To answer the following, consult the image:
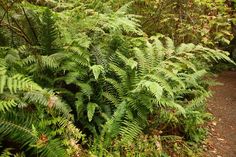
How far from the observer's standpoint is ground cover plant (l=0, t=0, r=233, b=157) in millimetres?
4219

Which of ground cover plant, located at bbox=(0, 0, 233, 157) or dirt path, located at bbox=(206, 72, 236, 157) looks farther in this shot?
dirt path, located at bbox=(206, 72, 236, 157)

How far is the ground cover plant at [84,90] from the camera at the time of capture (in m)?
4.22

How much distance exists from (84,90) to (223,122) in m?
4.33

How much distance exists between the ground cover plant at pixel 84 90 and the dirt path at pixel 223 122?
2.31 ft

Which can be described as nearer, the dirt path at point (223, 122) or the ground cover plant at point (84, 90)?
the ground cover plant at point (84, 90)

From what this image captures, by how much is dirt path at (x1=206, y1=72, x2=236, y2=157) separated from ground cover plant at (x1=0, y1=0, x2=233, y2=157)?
70 centimetres

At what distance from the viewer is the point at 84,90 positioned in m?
5.01

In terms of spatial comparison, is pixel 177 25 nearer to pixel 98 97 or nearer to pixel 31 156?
pixel 98 97

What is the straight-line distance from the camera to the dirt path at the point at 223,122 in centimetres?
666

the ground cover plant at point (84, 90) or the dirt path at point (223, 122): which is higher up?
the ground cover plant at point (84, 90)

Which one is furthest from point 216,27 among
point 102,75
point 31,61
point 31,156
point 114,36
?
point 31,156

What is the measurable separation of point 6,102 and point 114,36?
8.81 ft

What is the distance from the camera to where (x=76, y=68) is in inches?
204

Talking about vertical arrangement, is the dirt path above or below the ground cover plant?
below
